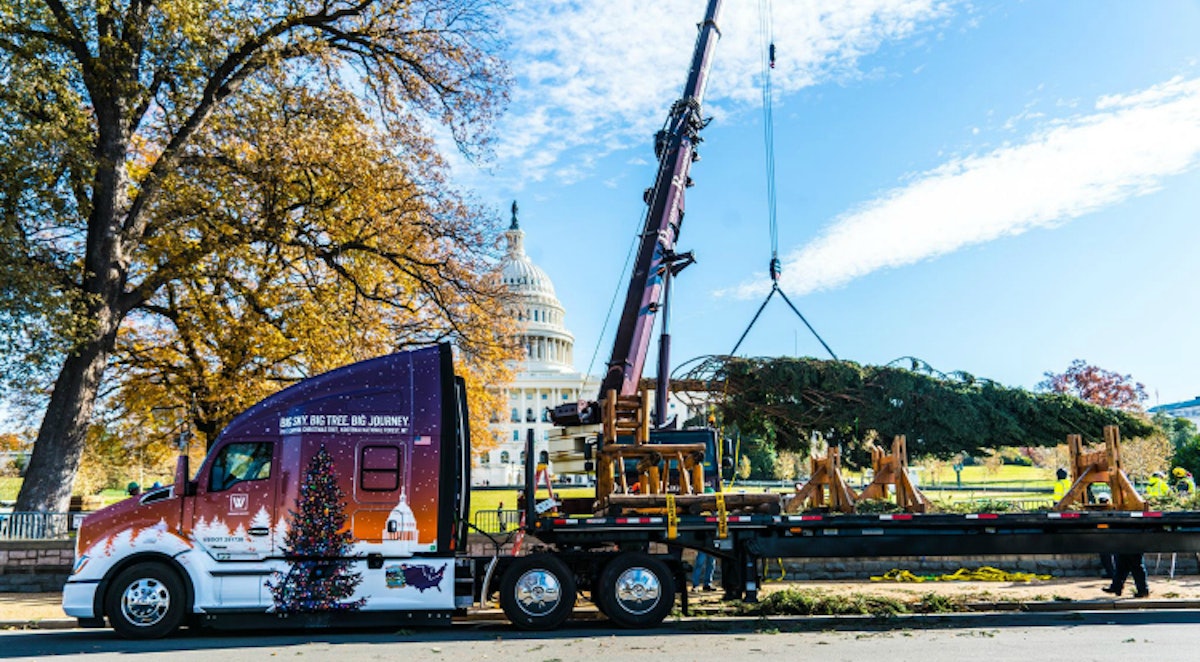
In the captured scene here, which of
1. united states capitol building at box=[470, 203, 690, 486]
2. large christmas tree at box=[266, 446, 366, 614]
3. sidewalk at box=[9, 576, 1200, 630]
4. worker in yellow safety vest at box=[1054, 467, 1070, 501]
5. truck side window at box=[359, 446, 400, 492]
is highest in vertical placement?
united states capitol building at box=[470, 203, 690, 486]

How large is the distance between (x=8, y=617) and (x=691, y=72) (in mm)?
14683

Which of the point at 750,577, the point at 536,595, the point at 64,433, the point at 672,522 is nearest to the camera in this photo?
the point at 536,595

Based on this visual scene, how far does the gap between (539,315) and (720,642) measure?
11122cm

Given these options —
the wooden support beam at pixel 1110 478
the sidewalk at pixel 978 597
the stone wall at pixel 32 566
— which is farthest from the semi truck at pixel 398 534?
the stone wall at pixel 32 566

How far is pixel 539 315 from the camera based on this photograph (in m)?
121

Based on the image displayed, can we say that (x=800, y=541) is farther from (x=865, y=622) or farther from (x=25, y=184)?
(x=25, y=184)

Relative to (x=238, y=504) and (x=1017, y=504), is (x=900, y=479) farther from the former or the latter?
(x=1017, y=504)

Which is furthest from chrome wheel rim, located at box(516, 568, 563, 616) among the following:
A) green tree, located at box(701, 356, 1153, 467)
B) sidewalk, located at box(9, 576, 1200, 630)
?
green tree, located at box(701, 356, 1153, 467)

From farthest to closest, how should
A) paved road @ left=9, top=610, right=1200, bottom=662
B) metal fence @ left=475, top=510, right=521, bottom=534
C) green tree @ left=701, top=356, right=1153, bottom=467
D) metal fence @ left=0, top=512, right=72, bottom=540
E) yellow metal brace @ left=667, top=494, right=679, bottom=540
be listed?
green tree @ left=701, top=356, right=1153, bottom=467 → metal fence @ left=0, top=512, right=72, bottom=540 → metal fence @ left=475, top=510, right=521, bottom=534 → yellow metal brace @ left=667, top=494, right=679, bottom=540 → paved road @ left=9, top=610, right=1200, bottom=662

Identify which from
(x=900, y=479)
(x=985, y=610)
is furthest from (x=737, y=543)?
(x=985, y=610)

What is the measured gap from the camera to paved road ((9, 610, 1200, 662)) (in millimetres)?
9000

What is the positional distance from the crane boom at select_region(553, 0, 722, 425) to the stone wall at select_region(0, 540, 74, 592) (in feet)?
30.7

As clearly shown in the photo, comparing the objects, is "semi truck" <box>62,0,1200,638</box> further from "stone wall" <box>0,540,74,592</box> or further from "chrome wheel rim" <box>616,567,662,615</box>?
"stone wall" <box>0,540,74,592</box>

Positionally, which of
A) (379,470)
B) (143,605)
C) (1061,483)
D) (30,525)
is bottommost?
(143,605)
